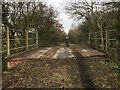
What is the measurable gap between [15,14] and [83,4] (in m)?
10.5

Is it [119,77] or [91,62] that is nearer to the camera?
[119,77]

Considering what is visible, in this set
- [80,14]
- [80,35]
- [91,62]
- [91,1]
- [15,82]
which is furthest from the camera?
[80,35]

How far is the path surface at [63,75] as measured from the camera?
6094 millimetres

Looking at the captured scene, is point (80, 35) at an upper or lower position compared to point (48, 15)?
lower

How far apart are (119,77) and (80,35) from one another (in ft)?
97.9

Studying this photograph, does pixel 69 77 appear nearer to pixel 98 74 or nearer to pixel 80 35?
pixel 98 74

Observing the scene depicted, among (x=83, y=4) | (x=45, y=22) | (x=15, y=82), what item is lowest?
(x=15, y=82)

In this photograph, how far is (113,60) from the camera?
8.58 meters

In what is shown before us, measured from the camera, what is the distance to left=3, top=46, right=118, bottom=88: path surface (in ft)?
20.0

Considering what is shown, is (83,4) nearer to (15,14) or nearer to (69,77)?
(15,14)

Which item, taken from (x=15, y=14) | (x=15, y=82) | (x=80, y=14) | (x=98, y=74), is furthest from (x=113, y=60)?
(x=80, y=14)

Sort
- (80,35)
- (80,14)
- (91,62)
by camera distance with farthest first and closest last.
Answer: (80,35), (80,14), (91,62)

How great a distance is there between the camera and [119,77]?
663 cm

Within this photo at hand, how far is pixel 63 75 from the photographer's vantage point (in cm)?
678
